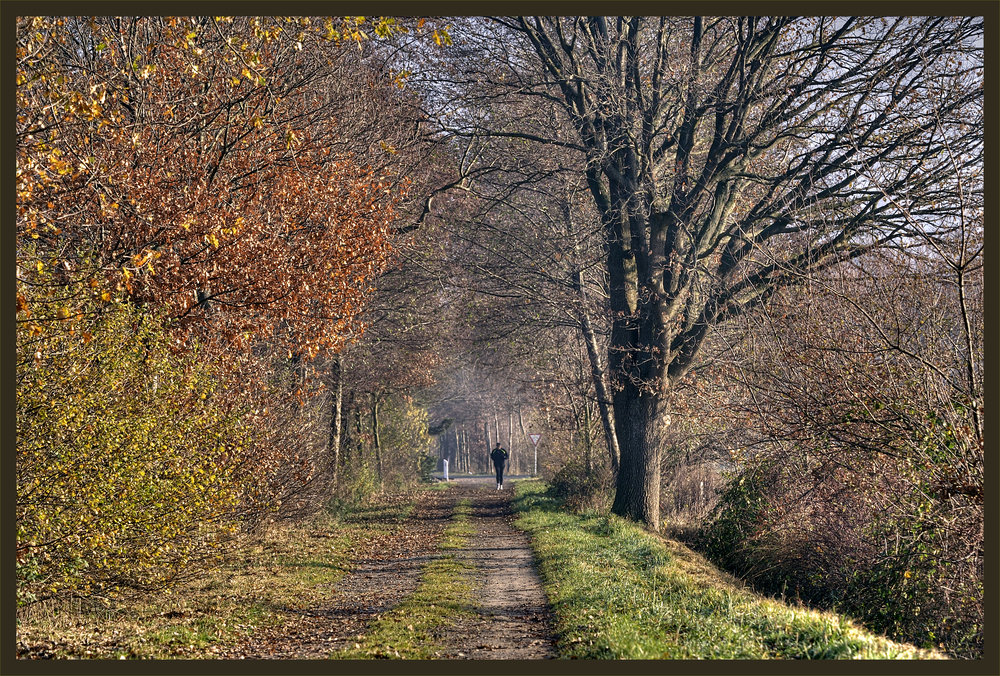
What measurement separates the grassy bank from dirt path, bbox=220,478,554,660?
12.9 inches

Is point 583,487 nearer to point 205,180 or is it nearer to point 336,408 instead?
point 336,408

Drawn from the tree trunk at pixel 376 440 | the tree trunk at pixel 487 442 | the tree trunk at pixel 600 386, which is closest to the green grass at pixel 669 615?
the tree trunk at pixel 600 386

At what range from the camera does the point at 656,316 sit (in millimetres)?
17453

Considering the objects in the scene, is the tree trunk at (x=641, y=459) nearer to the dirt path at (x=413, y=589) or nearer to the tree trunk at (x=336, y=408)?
the dirt path at (x=413, y=589)

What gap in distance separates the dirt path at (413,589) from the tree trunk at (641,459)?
2454 millimetres

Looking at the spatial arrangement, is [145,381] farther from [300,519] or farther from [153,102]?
[300,519]

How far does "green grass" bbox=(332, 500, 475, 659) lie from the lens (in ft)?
27.1

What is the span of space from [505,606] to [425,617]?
1081 mm

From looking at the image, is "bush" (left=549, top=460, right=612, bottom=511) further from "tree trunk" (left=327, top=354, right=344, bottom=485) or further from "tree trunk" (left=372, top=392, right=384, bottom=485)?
"tree trunk" (left=372, top=392, right=384, bottom=485)

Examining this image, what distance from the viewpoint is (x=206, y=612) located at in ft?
34.3

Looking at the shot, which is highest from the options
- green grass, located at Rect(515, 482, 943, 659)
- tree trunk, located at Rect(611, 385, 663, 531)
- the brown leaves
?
the brown leaves

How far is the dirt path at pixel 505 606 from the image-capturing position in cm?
833

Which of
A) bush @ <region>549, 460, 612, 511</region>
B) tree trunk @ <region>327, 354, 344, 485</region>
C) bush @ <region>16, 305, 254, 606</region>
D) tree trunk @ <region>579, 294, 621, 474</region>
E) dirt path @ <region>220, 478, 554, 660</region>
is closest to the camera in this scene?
bush @ <region>16, 305, 254, 606</region>

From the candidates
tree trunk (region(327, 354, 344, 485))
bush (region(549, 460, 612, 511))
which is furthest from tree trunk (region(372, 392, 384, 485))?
bush (region(549, 460, 612, 511))
